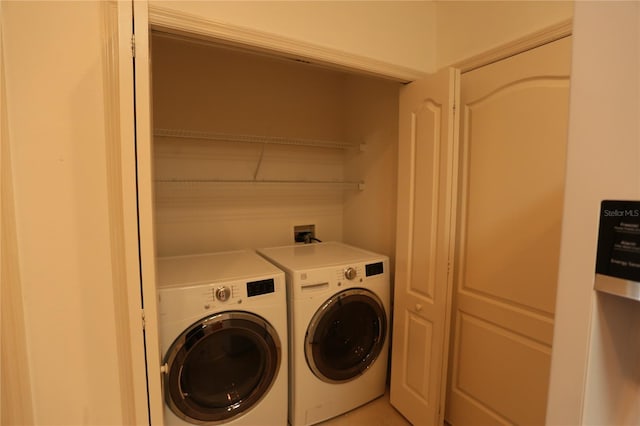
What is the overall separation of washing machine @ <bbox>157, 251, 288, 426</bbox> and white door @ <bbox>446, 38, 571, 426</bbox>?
1.03 metres

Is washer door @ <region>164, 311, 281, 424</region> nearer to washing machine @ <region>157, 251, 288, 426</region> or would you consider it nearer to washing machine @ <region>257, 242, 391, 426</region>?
washing machine @ <region>157, 251, 288, 426</region>

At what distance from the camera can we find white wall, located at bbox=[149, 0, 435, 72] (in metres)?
1.18

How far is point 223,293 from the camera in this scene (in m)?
1.37

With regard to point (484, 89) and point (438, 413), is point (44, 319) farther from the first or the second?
point (484, 89)

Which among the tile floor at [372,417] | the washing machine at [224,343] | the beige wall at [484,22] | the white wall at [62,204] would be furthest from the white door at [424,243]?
the white wall at [62,204]

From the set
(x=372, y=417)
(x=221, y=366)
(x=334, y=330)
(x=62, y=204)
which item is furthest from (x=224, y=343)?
(x=372, y=417)

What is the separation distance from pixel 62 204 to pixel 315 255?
1.33 metres

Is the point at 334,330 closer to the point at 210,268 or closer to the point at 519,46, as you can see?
the point at 210,268

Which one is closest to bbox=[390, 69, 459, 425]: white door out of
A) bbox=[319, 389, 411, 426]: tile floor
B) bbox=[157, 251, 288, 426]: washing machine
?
bbox=[319, 389, 411, 426]: tile floor

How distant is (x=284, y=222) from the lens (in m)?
2.41

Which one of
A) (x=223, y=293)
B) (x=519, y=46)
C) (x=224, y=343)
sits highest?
(x=519, y=46)

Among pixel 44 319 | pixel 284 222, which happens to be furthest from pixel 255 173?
pixel 44 319

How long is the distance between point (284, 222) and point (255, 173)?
469 millimetres

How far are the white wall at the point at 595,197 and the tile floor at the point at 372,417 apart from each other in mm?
1571
